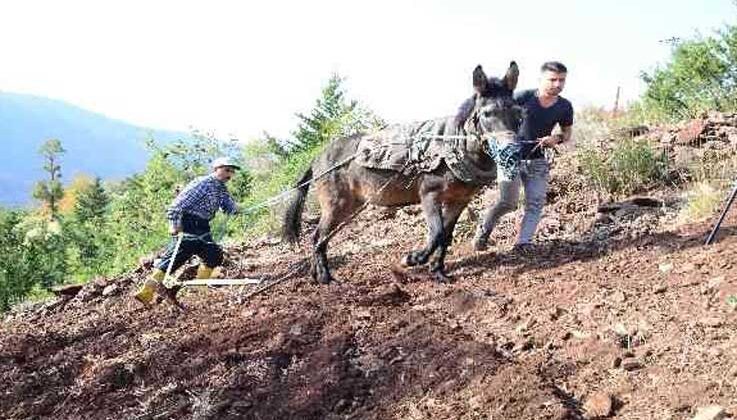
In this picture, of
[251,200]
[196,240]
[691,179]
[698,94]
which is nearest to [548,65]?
[691,179]

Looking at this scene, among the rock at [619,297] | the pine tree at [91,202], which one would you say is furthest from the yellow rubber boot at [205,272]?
the pine tree at [91,202]

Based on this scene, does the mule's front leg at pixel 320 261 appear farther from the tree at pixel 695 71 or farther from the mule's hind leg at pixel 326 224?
the tree at pixel 695 71

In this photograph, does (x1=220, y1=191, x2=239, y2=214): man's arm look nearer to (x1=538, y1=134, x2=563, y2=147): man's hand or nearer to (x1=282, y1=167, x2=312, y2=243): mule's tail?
(x1=282, y1=167, x2=312, y2=243): mule's tail

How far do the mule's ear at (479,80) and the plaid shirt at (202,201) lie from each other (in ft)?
8.51

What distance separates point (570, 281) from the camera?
17.8ft

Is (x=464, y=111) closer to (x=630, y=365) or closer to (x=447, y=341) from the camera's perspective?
(x=447, y=341)

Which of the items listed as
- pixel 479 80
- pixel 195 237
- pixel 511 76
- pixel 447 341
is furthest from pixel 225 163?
pixel 447 341

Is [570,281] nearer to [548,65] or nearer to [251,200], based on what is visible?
[548,65]

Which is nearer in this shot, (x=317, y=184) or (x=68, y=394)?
(x=68, y=394)

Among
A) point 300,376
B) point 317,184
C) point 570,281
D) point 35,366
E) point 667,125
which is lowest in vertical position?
point 35,366

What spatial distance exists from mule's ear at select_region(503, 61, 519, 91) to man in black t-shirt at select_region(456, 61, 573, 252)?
0.30 m

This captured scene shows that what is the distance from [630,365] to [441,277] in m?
2.60

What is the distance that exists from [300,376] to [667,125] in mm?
7080

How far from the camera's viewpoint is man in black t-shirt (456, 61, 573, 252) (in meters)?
6.13
